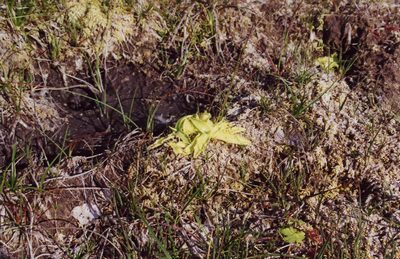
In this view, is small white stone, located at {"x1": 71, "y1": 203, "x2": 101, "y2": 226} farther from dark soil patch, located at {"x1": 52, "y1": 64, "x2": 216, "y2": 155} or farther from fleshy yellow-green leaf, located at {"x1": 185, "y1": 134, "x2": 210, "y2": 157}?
fleshy yellow-green leaf, located at {"x1": 185, "y1": 134, "x2": 210, "y2": 157}

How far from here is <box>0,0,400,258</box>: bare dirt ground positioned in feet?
7.36

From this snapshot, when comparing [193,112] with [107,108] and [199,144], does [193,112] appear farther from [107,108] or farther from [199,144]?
[107,108]

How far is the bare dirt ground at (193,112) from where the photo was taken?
2242mm

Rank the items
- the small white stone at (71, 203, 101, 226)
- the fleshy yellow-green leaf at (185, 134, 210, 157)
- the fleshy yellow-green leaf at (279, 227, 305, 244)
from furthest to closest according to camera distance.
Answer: the fleshy yellow-green leaf at (185, 134, 210, 157) < the small white stone at (71, 203, 101, 226) < the fleshy yellow-green leaf at (279, 227, 305, 244)

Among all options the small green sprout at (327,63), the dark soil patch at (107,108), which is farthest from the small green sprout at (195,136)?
the small green sprout at (327,63)

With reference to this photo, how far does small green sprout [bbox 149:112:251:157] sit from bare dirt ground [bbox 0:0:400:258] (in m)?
0.04

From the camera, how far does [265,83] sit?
285 cm


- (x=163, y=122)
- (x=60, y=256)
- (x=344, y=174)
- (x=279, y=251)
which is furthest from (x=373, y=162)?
(x=60, y=256)

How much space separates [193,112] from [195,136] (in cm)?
30

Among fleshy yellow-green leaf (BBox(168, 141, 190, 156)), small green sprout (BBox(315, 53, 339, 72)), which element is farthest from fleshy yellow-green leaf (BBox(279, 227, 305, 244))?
small green sprout (BBox(315, 53, 339, 72))

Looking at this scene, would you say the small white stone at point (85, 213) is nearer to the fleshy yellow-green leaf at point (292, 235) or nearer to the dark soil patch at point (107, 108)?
the dark soil patch at point (107, 108)

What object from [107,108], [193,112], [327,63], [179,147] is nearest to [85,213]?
[179,147]

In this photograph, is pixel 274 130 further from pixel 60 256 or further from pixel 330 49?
pixel 60 256

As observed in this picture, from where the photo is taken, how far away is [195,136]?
2.51 m
